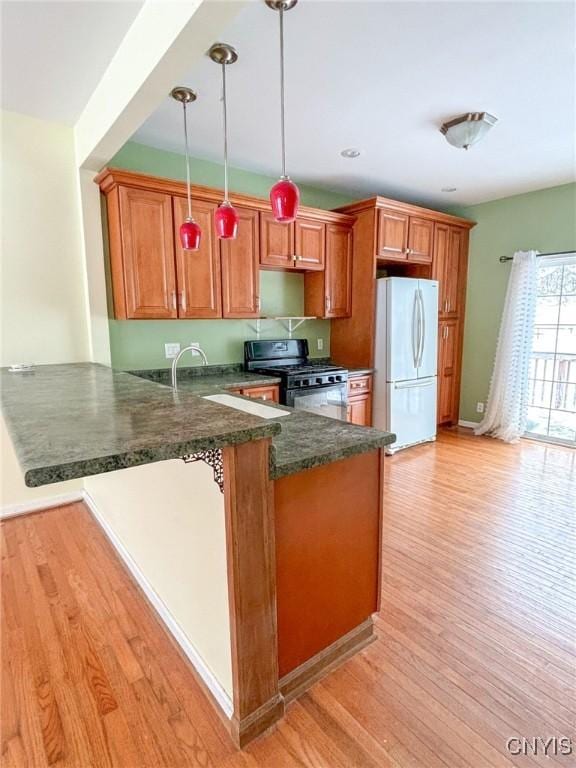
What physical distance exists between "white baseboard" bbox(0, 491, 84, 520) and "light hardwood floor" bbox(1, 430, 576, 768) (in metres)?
0.29

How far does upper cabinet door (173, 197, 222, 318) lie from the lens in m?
3.03

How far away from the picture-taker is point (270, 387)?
11.0ft

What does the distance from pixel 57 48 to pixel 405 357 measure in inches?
132

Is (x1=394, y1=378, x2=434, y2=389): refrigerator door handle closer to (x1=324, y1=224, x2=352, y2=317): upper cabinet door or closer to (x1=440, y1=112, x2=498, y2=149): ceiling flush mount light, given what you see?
(x1=324, y1=224, x2=352, y2=317): upper cabinet door

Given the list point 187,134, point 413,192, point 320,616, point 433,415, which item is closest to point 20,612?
point 320,616

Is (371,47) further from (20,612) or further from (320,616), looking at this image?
(20,612)

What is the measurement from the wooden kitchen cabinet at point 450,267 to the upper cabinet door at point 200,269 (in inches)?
101

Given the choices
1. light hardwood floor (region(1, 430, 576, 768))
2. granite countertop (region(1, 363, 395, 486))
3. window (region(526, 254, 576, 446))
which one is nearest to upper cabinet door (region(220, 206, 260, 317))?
granite countertop (region(1, 363, 395, 486))

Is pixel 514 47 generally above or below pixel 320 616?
above

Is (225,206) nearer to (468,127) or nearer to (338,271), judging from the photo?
(468,127)

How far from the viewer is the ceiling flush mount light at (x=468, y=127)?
8.60 ft

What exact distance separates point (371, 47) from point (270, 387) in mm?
2233

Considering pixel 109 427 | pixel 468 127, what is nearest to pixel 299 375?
pixel 468 127

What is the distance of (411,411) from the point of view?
418 cm
